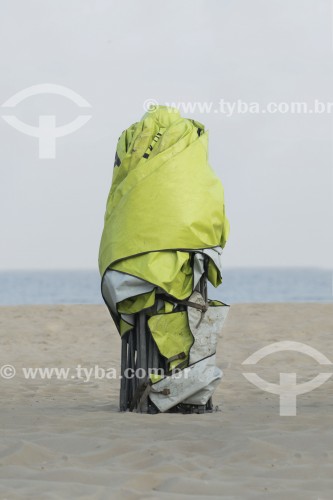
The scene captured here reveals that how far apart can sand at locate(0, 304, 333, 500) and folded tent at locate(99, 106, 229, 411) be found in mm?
275

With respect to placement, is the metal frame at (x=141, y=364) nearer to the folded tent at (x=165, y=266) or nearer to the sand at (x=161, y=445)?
the folded tent at (x=165, y=266)

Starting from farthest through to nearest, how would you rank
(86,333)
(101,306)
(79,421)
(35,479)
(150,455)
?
(101,306) < (86,333) < (79,421) < (150,455) < (35,479)

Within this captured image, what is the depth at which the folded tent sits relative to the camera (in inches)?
209

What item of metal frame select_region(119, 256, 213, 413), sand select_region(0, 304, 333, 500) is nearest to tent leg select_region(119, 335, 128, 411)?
metal frame select_region(119, 256, 213, 413)

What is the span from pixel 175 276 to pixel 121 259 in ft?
1.21

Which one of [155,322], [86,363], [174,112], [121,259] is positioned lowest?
[86,363]

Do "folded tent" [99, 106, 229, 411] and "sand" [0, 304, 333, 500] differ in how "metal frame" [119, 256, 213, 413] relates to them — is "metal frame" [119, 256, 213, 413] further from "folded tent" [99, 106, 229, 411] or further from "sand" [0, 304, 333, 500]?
Result: "sand" [0, 304, 333, 500]

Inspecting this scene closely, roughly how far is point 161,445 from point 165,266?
1.37m

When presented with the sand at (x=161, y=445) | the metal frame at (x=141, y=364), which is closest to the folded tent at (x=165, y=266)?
the metal frame at (x=141, y=364)

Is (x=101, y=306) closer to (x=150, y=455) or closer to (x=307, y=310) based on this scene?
(x=307, y=310)

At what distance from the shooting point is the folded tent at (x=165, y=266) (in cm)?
530

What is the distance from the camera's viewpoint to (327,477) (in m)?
3.67

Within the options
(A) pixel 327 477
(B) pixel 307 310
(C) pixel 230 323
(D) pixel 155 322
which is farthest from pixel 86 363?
(A) pixel 327 477

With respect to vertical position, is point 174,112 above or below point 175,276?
above
